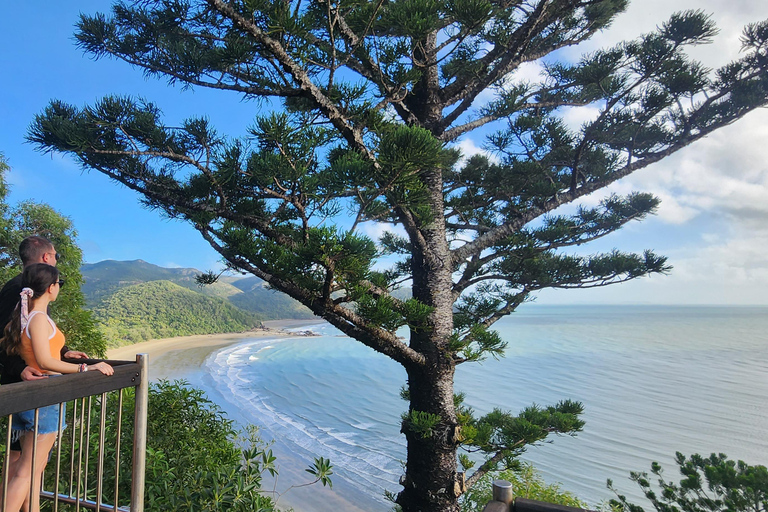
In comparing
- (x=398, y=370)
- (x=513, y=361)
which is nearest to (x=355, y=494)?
(x=398, y=370)

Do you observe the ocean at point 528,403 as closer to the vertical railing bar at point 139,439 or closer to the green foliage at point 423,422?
the green foliage at point 423,422

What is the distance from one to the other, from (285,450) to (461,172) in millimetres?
5367

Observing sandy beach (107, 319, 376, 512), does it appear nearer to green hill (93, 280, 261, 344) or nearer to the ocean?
the ocean

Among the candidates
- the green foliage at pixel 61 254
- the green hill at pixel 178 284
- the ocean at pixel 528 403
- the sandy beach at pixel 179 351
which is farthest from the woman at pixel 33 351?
the green hill at pixel 178 284

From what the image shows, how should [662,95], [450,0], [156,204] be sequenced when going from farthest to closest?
[662,95] < [156,204] < [450,0]

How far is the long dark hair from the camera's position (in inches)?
53.7

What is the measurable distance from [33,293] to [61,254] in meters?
4.77

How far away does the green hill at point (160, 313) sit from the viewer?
50.4 feet

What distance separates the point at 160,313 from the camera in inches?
696

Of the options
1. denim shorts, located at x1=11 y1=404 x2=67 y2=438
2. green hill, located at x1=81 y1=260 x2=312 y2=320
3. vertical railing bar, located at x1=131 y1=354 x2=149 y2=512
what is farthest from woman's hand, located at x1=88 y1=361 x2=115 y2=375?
green hill, located at x1=81 y1=260 x2=312 y2=320

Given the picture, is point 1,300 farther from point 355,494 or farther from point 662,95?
point 355,494

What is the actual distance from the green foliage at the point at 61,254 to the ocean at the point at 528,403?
3008mm

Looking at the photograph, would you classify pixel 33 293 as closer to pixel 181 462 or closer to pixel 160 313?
pixel 181 462

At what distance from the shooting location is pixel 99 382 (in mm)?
1096
